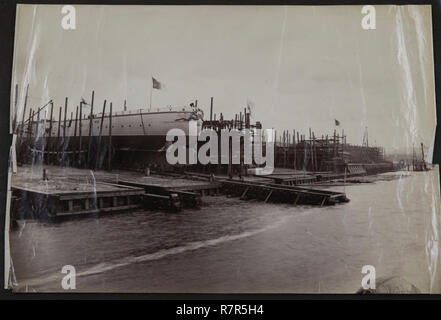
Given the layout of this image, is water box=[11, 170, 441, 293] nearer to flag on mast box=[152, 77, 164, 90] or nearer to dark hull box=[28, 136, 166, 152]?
dark hull box=[28, 136, 166, 152]

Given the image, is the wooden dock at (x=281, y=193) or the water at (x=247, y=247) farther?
Answer: the wooden dock at (x=281, y=193)

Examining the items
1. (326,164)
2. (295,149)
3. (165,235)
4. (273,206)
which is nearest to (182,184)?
(165,235)

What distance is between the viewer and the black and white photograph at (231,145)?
2.40 metres

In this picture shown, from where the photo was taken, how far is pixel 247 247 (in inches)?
94.5

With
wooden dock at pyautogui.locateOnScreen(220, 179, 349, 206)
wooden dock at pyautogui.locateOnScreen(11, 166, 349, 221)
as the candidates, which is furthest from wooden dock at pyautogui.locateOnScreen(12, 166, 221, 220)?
wooden dock at pyautogui.locateOnScreen(220, 179, 349, 206)

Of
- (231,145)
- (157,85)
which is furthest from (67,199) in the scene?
(231,145)

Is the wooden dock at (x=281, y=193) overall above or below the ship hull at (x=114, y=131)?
below

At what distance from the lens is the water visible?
2363 mm

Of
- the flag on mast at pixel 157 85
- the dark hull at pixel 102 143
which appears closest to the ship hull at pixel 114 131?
the dark hull at pixel 102 143

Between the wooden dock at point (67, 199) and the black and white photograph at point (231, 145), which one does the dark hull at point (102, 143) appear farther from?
the wooden dock at point (67, 199)

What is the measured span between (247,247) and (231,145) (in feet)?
2.26

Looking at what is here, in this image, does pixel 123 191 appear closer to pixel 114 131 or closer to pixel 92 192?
pixel 92 192

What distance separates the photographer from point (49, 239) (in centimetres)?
240
